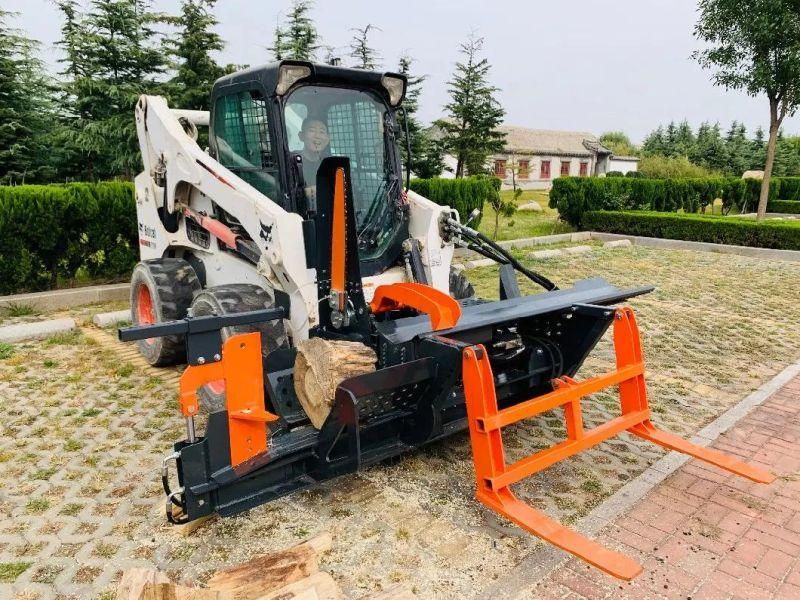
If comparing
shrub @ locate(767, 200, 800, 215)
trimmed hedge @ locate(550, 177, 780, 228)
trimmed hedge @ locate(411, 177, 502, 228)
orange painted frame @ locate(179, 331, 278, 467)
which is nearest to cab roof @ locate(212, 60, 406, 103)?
orange painted frame @ locate(179, 331, 278, 467)

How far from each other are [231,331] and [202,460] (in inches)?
51.0

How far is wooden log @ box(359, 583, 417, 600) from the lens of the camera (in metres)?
2.60

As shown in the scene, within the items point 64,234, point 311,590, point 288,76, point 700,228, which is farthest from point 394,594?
point 700,228

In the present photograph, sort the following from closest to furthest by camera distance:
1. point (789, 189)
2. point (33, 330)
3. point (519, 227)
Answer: point (33, 330) → point (519, 227) → point (789, 189)

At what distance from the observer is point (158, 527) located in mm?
3203

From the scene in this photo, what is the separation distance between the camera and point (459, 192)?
13938mm

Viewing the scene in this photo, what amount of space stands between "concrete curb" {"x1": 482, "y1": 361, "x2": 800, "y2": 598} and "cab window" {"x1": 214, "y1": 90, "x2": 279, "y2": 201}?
278cm

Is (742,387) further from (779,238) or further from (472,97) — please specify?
(472,97)

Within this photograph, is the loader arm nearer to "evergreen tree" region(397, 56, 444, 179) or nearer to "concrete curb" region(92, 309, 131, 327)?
"concrete curb" region(92, 309, 131, 327)

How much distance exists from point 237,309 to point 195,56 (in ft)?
47.7

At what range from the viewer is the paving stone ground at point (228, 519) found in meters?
2.91

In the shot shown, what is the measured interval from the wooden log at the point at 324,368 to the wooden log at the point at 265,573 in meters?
0.69

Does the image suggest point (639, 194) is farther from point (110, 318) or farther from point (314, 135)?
point (314, 135)

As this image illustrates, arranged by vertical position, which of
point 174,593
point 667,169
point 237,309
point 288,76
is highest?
point 288,76
